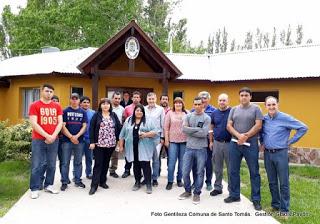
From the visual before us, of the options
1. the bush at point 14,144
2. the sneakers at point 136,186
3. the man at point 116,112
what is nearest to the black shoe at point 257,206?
the sneakers at point 136,186

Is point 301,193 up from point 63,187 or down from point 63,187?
down

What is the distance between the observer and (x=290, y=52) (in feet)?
48.0

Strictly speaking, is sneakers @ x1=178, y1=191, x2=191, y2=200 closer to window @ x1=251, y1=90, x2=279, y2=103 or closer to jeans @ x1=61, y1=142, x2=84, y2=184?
jeans @ x1=61, y1=142, x2=84, y2=184

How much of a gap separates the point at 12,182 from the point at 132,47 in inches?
216

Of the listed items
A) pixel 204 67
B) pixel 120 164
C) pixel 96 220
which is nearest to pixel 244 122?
pixel 96 220

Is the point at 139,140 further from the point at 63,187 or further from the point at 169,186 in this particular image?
the point at 63,187

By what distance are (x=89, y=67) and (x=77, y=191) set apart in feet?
17.3

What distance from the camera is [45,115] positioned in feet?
20.9

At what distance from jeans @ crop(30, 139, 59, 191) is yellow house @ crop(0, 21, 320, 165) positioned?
192 inches

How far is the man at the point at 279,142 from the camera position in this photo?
5.77 meters

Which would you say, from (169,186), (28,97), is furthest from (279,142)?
(28,97)

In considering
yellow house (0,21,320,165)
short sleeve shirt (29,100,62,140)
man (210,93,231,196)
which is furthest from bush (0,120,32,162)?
man (210,93,231,196)

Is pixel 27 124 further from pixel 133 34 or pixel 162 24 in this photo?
pixel 162 24

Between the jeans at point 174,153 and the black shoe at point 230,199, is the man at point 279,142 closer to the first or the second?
the black shoe at point 230,199
